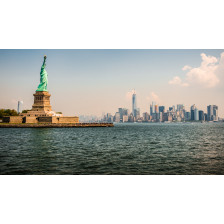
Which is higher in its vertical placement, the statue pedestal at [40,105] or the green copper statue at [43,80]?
the green copper statue at [43,80]

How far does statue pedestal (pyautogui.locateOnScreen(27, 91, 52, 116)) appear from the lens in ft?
160

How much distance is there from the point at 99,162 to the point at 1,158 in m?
5.26

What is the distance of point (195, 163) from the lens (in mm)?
10680

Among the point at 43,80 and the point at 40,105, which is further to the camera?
the point at 43,80

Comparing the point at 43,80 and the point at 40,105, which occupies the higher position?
the point at 43,80

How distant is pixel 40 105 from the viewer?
49.3 meters

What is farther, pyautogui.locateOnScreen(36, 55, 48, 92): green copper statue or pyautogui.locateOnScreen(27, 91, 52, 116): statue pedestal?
pyautogui.locateOnScreen(36, 55, 48, 92): green copper statue

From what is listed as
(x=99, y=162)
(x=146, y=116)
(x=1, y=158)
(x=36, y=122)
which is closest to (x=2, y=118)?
(x=36, y=122)

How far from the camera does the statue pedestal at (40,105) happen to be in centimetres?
4878

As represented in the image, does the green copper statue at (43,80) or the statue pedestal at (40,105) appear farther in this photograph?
the green copper statue at (43,80)

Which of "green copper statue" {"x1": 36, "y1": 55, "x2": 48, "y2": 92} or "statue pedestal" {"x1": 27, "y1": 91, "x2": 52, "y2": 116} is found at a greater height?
"green copper statue" {"x1": 36, "y1": 55, "x2": 48, "y2": 92}
